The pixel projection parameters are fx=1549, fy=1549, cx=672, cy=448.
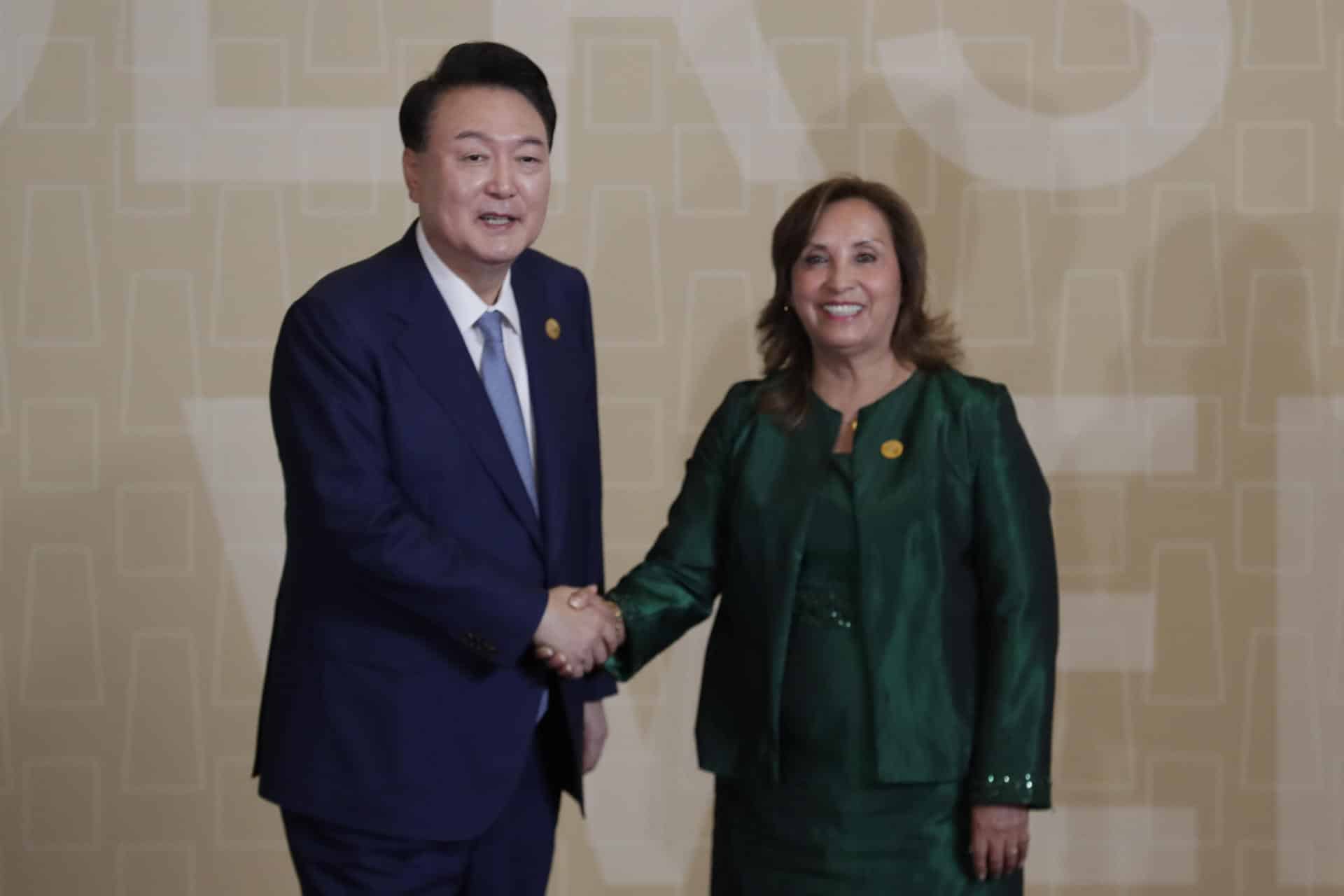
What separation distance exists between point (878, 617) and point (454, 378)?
25.8 inches

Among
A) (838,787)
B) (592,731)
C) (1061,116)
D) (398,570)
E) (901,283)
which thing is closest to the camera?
(398,570)

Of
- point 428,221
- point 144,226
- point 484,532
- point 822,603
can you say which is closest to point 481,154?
point 428,221

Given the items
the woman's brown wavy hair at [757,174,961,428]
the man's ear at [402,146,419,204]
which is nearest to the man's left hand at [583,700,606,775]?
the woman's brown wavy hair at [757,174,961,428]

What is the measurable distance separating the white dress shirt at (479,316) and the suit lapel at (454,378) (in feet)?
0.08

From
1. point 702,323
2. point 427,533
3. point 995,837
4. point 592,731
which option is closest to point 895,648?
point 995,837

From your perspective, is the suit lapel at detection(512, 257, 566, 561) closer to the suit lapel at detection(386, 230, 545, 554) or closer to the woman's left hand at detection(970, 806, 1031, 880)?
the suit lapel at detection(386, 230, 545, 554)

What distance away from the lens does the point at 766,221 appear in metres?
3.24

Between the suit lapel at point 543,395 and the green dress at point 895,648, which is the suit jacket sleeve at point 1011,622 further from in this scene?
the suit lapel at point 543,395

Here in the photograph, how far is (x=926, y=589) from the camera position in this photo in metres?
2.11

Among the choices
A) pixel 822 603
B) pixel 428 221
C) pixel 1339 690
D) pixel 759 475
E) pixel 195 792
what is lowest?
pixel 195 792

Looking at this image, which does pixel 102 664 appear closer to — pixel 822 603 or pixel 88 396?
pixel 88 396

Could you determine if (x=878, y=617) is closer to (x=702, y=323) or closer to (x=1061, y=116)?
(x=702, y=323)

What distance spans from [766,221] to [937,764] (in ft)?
4.80

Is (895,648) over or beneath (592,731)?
over
